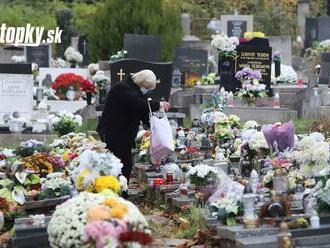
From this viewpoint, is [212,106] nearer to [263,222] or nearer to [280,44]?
[263,222]

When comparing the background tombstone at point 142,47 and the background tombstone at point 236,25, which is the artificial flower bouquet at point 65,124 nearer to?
the background tombstone at point 142,47

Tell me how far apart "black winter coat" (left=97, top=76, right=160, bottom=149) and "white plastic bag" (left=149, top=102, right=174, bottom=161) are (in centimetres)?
13

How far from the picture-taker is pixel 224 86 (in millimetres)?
21375

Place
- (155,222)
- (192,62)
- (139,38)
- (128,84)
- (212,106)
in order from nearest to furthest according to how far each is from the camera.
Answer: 1. (155,222)
2. (128,84)
3. (212,106)
4. (139,38)
5. (192,62)

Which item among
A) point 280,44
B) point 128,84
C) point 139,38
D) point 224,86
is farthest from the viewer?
point 280,44

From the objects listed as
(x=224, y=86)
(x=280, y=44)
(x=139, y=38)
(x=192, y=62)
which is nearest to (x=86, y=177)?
(x=224, y=86)

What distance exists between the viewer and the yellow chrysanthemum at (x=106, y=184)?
916cm

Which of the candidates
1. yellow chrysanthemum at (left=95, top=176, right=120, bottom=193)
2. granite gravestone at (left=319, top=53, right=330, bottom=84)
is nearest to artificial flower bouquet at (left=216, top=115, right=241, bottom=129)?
yellow chrysanthemum at (left=95, top=176, right=120, bottom=193)

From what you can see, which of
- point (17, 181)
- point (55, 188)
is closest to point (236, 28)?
point (17, 181)

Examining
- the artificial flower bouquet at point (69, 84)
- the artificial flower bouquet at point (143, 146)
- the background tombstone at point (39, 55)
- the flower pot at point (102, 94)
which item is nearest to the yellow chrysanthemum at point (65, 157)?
the artificial flower bouquet at point (143, 146)

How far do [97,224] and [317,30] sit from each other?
25.5 meters

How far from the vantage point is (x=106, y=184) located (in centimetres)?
916

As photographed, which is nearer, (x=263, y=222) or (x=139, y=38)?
(x=263, y=222)

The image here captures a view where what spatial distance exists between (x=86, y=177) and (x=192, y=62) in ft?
64.8
